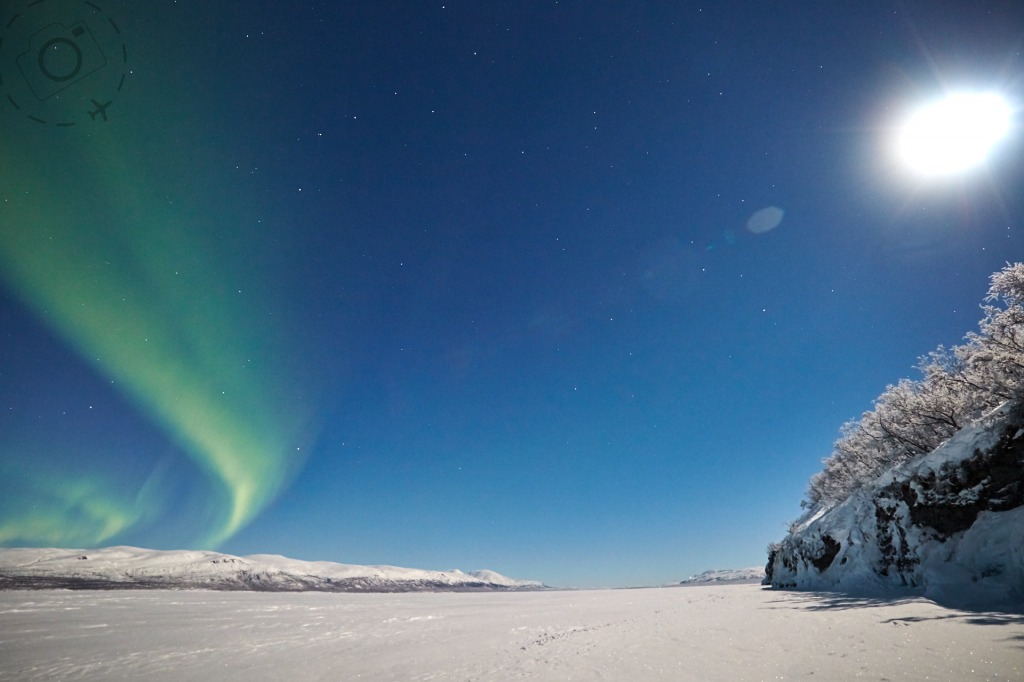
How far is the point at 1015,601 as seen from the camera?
1096 centimetres

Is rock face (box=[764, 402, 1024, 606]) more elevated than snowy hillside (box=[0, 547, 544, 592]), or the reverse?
rock face (box=[764, 402, 1024, 606])

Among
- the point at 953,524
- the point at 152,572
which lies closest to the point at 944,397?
the point at 953,524

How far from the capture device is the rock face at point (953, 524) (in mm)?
12391

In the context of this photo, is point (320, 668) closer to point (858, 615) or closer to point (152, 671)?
point (152, 671)

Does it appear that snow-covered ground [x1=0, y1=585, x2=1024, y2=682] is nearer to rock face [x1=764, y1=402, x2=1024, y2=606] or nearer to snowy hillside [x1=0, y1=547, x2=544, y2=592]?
rock face [x1=764, y1=402, x2=1024, y2=606]

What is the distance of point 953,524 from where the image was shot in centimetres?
1548

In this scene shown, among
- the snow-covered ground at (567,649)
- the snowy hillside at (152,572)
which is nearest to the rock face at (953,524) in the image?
the snow-covered ground at (567,649)

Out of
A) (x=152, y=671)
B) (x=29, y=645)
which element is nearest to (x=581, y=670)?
(x=152, y=671)

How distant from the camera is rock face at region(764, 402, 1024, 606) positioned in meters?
12.4

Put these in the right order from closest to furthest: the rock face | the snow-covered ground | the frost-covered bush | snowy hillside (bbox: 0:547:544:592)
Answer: the snow-covered ground
the rock face
the frost-covered bush
snowy hillside (bbox: 0:547:544:592)

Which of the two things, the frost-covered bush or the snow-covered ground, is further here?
the frost-covered bush

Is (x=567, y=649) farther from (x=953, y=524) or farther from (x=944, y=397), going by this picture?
(x=944, y=397)

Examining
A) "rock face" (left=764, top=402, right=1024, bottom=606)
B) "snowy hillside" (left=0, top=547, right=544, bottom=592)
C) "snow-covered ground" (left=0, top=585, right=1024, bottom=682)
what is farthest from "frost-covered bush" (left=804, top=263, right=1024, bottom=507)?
Answer: "snowy hillside" (left=0, top=547, right=544, bottom=592)

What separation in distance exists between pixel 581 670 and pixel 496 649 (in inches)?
187
